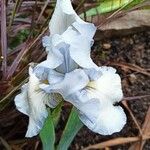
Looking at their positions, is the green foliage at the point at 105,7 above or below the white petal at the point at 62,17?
below

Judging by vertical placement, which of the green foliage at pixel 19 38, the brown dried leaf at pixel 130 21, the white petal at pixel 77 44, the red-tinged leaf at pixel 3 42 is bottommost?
the brown dried leaf at pixel 130 21

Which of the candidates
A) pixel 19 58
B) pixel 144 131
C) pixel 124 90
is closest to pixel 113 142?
pixel 144 131

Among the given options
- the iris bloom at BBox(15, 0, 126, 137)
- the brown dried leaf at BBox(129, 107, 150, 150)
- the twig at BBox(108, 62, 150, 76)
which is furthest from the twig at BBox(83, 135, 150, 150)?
the iris bloom at BBox(15, 0, 126, 137)

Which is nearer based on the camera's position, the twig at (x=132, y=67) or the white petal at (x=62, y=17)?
the white petal at (x=62, y=17)

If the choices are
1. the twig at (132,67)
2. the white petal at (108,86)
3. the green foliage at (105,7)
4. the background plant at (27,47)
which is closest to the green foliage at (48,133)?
the background plant at (27,47)

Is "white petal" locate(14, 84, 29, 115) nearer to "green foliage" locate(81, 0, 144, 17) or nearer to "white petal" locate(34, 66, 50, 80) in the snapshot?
"white petal" locate(34, 66, 50, 80)

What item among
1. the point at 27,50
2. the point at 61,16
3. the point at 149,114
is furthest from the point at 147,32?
the point at 61,16

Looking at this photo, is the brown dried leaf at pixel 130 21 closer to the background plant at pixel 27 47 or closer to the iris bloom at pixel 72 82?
the background plant at pixel 27 47
